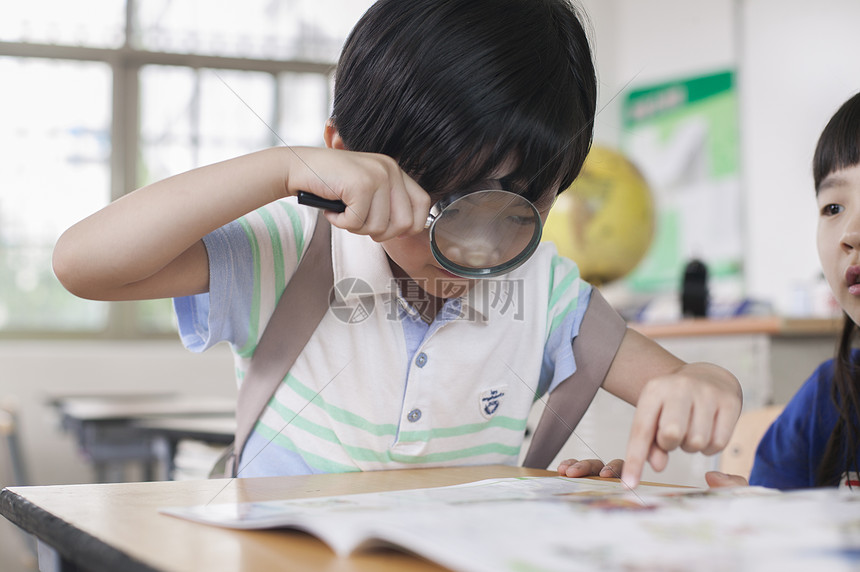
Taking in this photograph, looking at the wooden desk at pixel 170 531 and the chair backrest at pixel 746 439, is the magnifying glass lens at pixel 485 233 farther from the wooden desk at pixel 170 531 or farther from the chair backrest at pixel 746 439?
the chair backrest at pixel 746 439

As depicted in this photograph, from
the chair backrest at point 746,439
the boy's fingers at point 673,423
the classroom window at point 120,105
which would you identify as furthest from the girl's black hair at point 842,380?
the classroom window at point 120,105

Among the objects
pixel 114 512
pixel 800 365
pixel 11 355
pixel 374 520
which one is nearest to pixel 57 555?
pixel 114 512

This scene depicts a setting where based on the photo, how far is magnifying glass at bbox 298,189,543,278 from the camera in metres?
0.69

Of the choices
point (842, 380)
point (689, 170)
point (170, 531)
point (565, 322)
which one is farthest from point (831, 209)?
point (689, 170)

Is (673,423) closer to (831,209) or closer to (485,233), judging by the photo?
(485,233)

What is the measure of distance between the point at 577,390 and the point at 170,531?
0.51 m

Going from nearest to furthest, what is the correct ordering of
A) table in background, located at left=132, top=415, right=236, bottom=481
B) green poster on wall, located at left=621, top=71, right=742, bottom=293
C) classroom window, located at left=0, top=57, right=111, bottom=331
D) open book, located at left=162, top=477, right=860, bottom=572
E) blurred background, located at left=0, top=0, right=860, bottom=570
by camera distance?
open book, located at left=162, top=477, right=860, bottom=572, table in background, located at left=132, top=415, right=236, bottom=481, blurred background, located at left=0, top=0, right=860, bottom=570, green poster on wall, located at left=621, top=71, right=742, bottom=293, classroom window, located at left=0, top=57, right=111, bottom=331

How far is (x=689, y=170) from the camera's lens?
11.1ft

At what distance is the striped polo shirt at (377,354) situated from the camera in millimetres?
773

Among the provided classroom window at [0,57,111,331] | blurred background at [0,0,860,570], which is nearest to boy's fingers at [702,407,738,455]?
blurred background at [0,0,860,570]

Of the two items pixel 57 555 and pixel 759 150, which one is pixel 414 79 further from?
pixel 759 150

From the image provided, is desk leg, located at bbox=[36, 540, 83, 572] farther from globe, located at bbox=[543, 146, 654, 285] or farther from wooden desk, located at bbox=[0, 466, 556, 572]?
globe, located at bbox=[543, 146, 654, 285]

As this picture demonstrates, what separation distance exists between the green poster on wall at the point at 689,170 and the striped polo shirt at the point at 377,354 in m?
2.33

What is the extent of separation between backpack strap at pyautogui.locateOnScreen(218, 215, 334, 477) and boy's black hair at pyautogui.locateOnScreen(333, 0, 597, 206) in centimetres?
13
